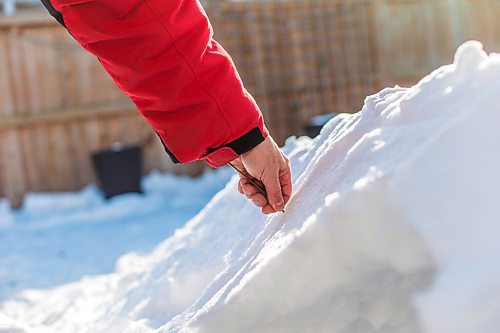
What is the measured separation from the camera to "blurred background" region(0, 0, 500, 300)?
5414 millimetres

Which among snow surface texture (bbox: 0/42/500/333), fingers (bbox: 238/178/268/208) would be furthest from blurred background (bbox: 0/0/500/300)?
snow surface texture (bbox: 0/42/500/333)

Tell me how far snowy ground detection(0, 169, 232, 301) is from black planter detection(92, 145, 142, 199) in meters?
0.10

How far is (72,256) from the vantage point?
169 inches

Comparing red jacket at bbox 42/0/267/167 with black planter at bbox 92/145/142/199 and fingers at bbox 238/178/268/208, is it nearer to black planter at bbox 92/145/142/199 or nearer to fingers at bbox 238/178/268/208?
fingers at bbox 238/178/268/208

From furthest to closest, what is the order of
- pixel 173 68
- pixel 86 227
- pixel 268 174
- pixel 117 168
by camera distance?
pixel 117 168 → pixel 86 227 → pixel 268 174 → pixel 173 68

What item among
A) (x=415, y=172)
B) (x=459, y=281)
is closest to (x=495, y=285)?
(x=459, y=281)

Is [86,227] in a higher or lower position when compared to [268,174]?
lower

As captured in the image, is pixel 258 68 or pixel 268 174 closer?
pixel 268 174

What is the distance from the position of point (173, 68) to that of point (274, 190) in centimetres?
27

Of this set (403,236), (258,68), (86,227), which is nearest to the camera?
(403,236)

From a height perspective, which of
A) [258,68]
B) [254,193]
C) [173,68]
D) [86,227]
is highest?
[173,68]

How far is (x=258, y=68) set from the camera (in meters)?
7.22

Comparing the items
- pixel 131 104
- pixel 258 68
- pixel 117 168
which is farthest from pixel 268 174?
pixel 258 68

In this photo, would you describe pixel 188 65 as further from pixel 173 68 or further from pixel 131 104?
pixel 131 104
